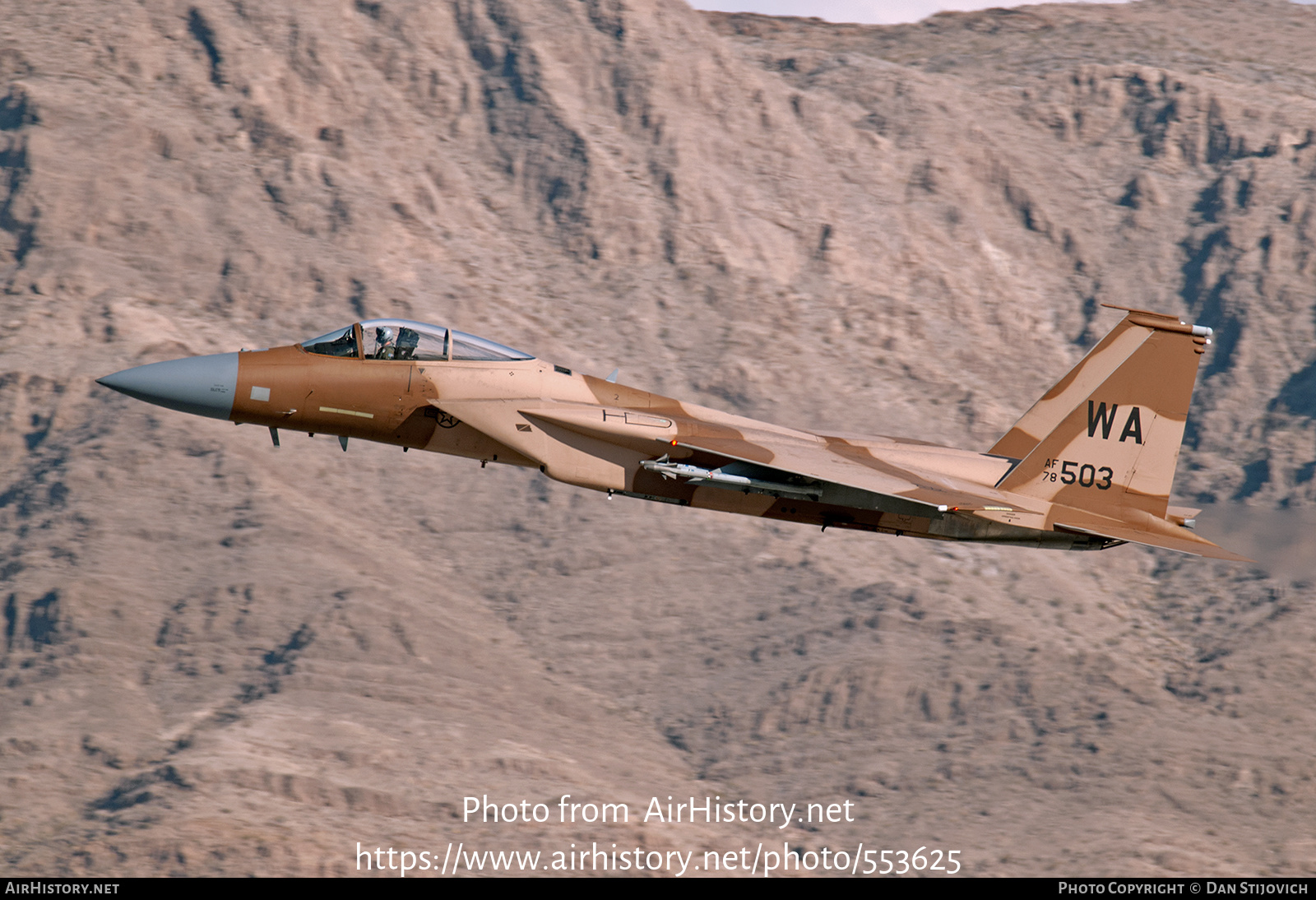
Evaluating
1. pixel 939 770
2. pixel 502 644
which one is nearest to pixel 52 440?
pixel 502 644

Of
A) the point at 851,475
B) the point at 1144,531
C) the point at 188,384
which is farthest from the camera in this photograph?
the point at 1144,531

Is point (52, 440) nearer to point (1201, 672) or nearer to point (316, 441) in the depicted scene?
point (316, 441)

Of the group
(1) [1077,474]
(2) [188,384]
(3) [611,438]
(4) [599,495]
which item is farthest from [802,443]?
(4) [599,495]

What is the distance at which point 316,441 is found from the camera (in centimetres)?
4956

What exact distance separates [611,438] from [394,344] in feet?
11.8

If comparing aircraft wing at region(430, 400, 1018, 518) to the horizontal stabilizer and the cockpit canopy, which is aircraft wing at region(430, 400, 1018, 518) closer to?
the cockpit canopy

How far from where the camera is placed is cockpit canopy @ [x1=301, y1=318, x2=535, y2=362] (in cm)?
2208

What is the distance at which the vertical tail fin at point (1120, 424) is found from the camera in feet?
84.1

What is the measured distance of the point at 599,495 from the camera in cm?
5059

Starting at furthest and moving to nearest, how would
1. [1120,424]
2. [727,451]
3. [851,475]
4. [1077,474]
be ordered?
[1120,424] → [1077,474] → [851,475] → [727,451]

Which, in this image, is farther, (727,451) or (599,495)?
(599,495)

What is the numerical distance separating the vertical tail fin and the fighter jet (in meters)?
0.10

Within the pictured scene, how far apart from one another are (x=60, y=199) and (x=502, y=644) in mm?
22760

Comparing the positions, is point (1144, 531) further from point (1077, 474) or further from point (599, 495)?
point (599, 495)
